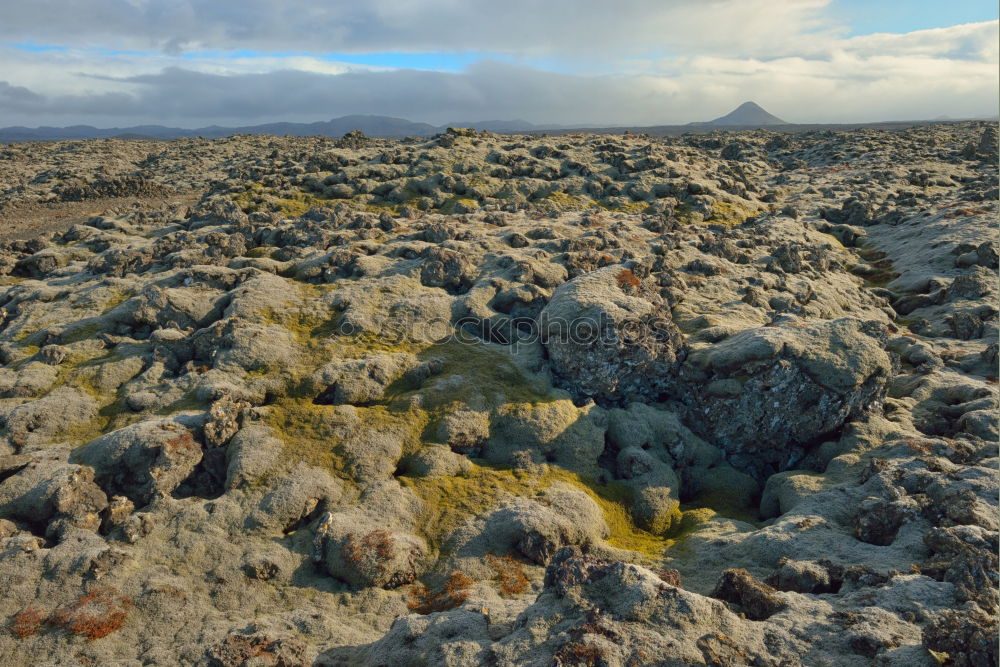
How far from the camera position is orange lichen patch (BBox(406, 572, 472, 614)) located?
52.6ft

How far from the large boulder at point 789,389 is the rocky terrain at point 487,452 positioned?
0.11 m

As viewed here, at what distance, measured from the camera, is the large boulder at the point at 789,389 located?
22.8m

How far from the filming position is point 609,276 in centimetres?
2908

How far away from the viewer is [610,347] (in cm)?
2488

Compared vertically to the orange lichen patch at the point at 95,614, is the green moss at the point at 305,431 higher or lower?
higher

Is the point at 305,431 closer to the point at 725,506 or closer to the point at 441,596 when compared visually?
the point at 441,596

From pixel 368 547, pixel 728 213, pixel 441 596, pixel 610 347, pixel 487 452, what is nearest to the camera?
pixel 441 596

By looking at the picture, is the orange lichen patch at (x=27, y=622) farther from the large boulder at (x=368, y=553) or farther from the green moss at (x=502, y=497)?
the green moss at (x=502, y=497)

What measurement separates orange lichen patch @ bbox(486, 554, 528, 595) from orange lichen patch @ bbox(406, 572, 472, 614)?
984mm

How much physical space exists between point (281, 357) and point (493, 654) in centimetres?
1716

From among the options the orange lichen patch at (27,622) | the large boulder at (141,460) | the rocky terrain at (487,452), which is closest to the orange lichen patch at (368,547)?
the rocky terrain at (487,452)

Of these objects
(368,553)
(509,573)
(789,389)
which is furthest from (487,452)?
(789,389)

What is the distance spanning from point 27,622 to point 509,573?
12.9 metres

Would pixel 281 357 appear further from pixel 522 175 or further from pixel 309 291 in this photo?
pixel 522 175
